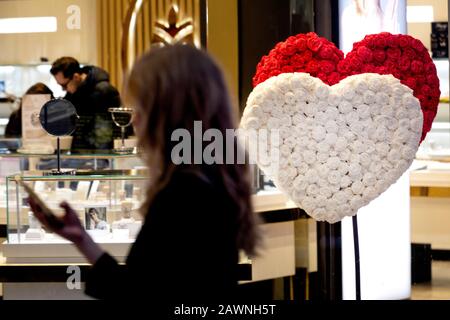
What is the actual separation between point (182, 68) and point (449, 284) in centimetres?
374

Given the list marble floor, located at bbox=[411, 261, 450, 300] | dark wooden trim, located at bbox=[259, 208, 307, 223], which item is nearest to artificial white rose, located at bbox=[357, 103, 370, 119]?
dark wooden trim, located at bbox=[259, 208, 307, 223]

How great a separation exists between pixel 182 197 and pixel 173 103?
157mm

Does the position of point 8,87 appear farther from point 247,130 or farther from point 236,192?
point 236,192

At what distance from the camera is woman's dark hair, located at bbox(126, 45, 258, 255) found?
5.40ft

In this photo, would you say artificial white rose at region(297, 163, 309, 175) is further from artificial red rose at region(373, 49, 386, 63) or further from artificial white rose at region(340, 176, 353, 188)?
artificial red rose at region(373, 49, 386, 63)

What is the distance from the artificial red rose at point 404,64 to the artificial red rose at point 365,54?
0.28ft

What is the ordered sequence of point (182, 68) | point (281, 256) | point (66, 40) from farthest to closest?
point (66, 40) < point (281, 256) < point (182, 68)

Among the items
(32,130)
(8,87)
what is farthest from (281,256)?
(8,87)

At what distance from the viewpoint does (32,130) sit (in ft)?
16.6

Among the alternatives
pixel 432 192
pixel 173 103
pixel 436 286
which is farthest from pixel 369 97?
pixel 432 192

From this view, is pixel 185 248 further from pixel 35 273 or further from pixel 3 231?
pixel 3 231

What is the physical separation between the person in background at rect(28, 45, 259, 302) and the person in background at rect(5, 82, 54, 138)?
3.62 meters

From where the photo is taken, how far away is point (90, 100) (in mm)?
4793

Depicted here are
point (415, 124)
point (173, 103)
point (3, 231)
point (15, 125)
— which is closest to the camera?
point (173, 103)
